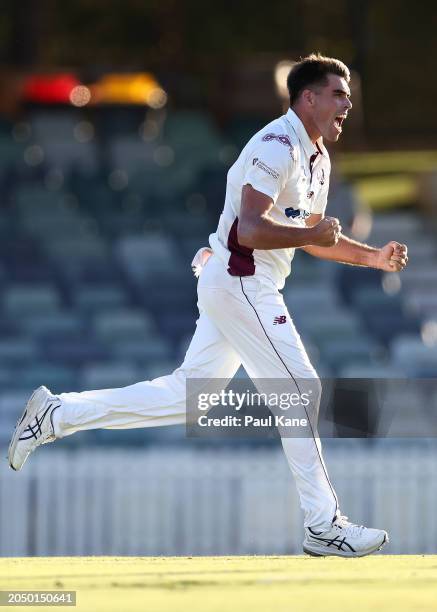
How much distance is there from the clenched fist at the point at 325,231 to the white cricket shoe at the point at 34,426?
140 cm

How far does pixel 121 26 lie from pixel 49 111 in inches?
283

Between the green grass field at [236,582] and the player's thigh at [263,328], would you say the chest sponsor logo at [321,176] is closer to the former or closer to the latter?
the player's thigh at [263,328]

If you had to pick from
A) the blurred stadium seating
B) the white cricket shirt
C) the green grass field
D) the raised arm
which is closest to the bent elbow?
the white cricket shirt

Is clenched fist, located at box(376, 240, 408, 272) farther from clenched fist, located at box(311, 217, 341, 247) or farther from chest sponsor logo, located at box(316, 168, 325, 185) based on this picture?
clenched fist, located at box(311, 217, 341, 247)

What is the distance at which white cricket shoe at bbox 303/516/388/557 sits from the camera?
6.77m

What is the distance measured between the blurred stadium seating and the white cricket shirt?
238 inches

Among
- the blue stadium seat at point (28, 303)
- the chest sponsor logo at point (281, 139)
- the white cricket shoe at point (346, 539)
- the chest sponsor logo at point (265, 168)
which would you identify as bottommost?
the white cricket shoe at point (346, 539)

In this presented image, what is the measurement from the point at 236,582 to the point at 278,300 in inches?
47.8

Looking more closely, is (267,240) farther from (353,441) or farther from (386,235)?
(386,235)

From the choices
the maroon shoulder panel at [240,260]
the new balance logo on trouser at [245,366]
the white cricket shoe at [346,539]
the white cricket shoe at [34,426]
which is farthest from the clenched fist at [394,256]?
the white cricket shoe at [34,426]

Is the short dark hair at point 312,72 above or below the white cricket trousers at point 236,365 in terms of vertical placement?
above

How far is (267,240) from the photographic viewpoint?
6469 millimetres

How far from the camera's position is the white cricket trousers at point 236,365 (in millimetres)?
6770

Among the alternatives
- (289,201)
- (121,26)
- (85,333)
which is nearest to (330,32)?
(121,26)
